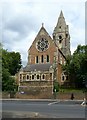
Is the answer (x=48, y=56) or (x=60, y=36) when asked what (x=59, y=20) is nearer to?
(x=60, y=36)

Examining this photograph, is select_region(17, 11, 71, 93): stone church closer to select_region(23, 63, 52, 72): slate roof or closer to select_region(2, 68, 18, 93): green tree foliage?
select_region(23, 63, 52, 72): slate roof

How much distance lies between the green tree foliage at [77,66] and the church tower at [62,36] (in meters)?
10.5

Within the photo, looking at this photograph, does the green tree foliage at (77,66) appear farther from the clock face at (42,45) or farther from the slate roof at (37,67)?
the clock face at (42,45)

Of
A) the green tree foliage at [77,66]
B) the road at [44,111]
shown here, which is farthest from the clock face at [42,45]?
the road at [44,111]

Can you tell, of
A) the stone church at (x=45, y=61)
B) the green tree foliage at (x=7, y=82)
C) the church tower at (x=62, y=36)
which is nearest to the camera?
the green tree foliage at (x=7, y=82)

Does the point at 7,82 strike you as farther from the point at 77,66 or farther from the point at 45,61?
the point at 45,61

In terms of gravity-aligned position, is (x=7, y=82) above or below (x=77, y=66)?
below

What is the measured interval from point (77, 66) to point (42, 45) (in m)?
15.5

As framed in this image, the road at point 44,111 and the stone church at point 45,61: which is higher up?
the stone church at point 45,61

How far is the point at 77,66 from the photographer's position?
82.6 meters

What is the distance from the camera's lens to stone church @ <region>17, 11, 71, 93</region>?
83.6 metres

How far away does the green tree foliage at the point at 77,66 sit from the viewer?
78.2 metres

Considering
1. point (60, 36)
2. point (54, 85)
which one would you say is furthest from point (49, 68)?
point (60, 36)

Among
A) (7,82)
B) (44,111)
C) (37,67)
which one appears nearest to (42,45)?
(37,67)
